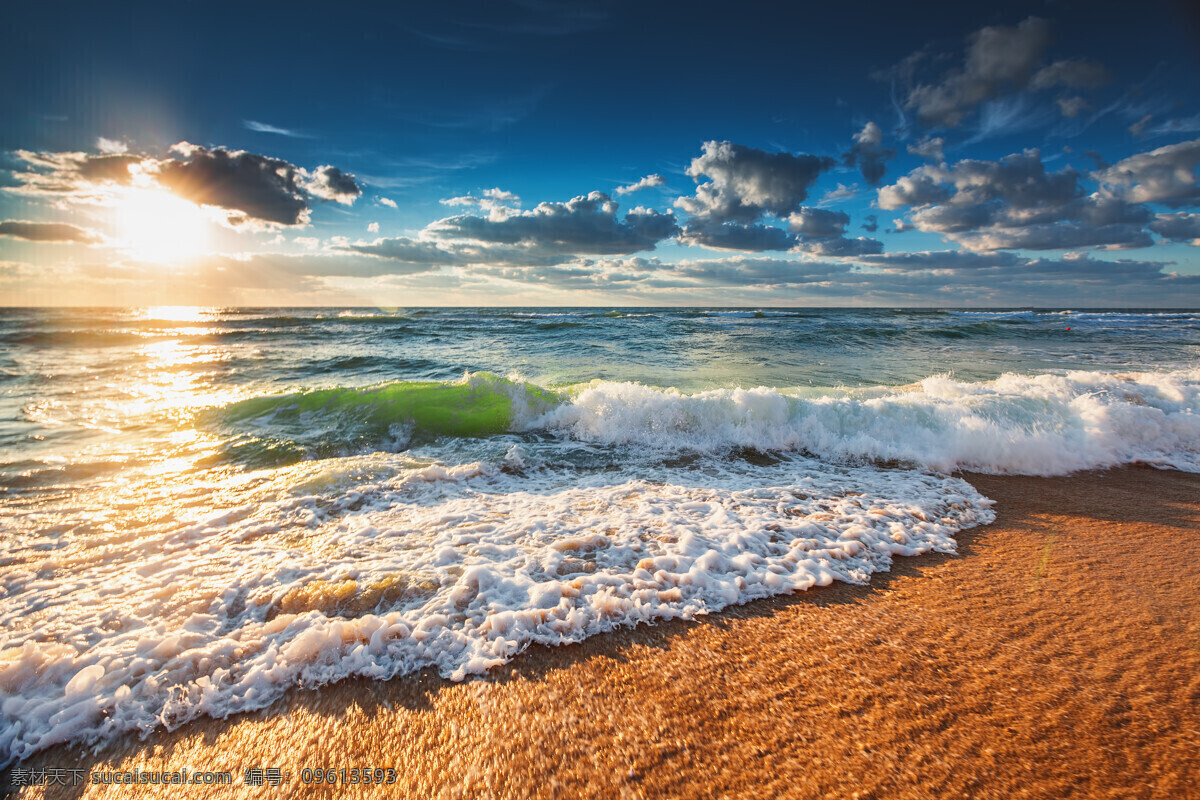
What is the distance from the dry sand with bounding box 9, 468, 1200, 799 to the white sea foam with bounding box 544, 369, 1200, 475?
9.88 feet

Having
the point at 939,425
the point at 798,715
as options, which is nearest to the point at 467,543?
the point at 798,715

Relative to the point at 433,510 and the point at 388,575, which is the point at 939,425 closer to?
the point at 433,510

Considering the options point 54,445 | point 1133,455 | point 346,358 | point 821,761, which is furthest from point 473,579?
point 346,358

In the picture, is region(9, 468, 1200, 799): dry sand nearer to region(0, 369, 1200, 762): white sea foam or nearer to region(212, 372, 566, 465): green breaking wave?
region(0, 369, 1200, 762): white sea foam

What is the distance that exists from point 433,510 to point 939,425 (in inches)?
271

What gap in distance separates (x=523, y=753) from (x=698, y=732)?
783 millimetres

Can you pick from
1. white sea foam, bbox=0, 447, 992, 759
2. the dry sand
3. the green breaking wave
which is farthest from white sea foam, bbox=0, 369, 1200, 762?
the green breaking wave

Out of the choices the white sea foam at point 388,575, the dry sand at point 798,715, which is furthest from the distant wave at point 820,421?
the dry sand at point 798,715

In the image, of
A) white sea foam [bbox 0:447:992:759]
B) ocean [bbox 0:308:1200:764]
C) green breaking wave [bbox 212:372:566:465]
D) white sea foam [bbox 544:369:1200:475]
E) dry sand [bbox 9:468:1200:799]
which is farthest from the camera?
green breaking wave [bbox 212:372:566:465]

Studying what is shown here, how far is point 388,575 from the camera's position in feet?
10.3

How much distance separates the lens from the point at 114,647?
8.11 ft

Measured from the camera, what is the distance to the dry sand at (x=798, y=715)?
1800 millimetres

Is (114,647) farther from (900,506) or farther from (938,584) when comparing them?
(900,506)

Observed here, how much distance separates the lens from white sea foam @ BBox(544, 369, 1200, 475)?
18.8ft
